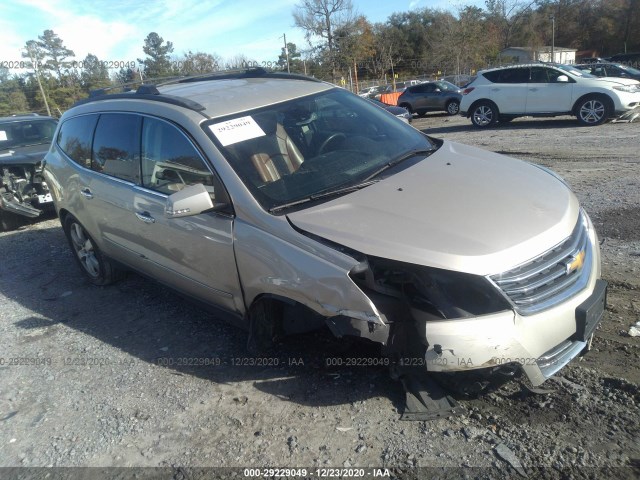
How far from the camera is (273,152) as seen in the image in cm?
339

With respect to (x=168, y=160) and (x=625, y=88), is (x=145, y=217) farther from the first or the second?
(x=625, y=88)

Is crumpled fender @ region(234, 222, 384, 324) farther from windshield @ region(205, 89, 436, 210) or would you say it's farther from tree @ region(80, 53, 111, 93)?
tree @ region(80, 53, 111, 93)

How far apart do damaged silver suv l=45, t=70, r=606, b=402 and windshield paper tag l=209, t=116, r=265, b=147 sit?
0.04ft

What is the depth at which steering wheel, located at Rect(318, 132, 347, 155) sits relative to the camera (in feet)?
11.7

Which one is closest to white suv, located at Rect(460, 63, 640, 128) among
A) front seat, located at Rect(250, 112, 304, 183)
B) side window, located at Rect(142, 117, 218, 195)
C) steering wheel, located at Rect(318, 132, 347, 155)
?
steering wheel, located at Rect(318, 132, 347, 155)

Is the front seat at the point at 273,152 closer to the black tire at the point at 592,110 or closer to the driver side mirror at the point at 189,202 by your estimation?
the driver side mirror at the point at 189,202

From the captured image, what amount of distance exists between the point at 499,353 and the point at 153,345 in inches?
106

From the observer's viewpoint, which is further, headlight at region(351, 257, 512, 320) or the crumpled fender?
the crumpled fender

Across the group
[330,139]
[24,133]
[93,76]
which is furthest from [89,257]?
[93,76]

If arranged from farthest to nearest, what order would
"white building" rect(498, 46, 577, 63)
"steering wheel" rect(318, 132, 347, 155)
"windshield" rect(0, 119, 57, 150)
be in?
"white building" rect(498, 46, 577, 63) < "windshield" rect(0, 119, 57, 150) < "steering wheel" rect(318, 132, 347, 155)

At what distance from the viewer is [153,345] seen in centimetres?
401

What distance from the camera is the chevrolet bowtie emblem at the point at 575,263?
267 cm

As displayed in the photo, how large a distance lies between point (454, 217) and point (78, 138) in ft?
12.9

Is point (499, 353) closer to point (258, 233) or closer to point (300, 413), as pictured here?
point (300, 413)
